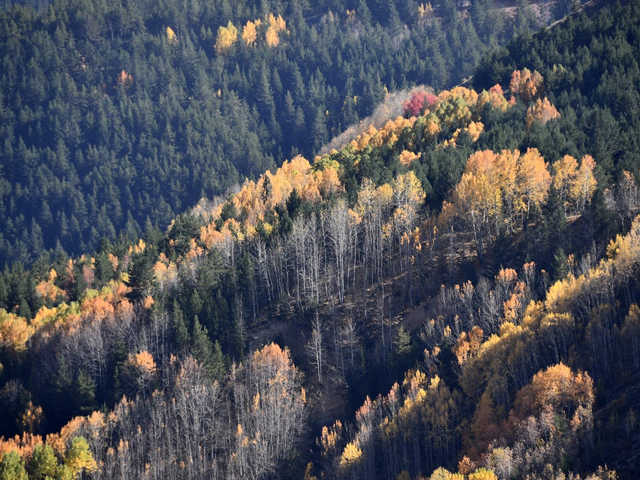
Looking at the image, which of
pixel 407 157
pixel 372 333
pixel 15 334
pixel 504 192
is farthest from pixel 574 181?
pixel 15 334

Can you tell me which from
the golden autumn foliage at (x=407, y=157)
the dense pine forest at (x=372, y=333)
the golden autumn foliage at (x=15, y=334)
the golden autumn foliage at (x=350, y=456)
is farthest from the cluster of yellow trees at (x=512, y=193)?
the golden autumn foliage at (x=15, y=334)

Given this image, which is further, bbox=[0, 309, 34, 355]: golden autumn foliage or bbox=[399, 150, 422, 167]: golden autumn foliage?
bbox=[399, 150, 422, 167]: golden autumn foliage

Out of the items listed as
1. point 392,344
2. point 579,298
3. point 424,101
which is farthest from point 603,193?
point 424,101

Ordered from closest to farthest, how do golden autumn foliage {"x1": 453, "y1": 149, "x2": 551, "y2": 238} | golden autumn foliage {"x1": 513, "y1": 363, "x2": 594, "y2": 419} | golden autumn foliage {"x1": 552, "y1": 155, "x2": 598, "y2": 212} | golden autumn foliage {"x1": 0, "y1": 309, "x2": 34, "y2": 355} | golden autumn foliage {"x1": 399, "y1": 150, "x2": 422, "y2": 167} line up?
golden autumn foliage {"x1": 513, "y1": 363, "x2": 594, "y2": 419}
golden autumn foliage {"x1": 552, "y1": 155, "x2": 598, "y2": 212}
golden autumn foliage {"x1": 453, "y1": 149, "x2": 551, "y2": 238}
golden autumn foliage {"x1": 0, "y1": 309, "x2": 34, "y2": 355}
golden autumn foliage {"x1": 399, "y1": 150, "x2": 422, "y2": 167}

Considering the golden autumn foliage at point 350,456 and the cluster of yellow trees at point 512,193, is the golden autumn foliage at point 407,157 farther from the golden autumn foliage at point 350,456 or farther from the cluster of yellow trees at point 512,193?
the golden autumn foliage at point 350,456

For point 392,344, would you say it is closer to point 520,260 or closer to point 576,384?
point 520,260

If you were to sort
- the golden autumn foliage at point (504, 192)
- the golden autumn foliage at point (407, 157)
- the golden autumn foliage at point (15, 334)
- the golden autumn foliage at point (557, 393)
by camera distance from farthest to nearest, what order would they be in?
the golden autumn foliage at point (407, 157)
the golden autumn foliage at point (15, 334)
the golden autumn foliage at point (504, 192)
the golden autumn foliage at point (557, 393)

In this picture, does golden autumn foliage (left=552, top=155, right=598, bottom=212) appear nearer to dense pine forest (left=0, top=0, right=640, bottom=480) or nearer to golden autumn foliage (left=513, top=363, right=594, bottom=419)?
dense pine forest (left=0, top=0, right=640, bottom=480)

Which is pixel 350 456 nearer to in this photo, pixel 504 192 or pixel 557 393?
pixel 557 393

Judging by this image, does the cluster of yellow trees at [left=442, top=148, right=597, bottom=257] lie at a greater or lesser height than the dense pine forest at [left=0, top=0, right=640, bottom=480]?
greater

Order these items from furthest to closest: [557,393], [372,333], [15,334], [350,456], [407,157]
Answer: [407,157] → [15,334] → [372,333] → [350,456] → [557,393]

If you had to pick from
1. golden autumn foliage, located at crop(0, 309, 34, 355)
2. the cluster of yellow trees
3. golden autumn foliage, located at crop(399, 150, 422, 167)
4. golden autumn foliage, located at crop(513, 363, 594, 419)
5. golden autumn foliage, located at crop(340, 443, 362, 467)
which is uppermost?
golden autumn foliage, located at crop(399, 150, 422, 167)

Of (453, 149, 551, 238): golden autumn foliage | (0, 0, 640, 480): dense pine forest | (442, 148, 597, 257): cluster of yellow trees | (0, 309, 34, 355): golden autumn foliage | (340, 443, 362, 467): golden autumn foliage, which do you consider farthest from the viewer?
(0, 309, 34, 355): golden autumn foliage

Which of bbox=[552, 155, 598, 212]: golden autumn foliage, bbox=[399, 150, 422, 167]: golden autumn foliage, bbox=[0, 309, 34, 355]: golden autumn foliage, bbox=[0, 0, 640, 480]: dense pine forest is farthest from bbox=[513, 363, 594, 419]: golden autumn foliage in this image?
bbox=[0, 309, 34, 355]: golden autumn foliage
